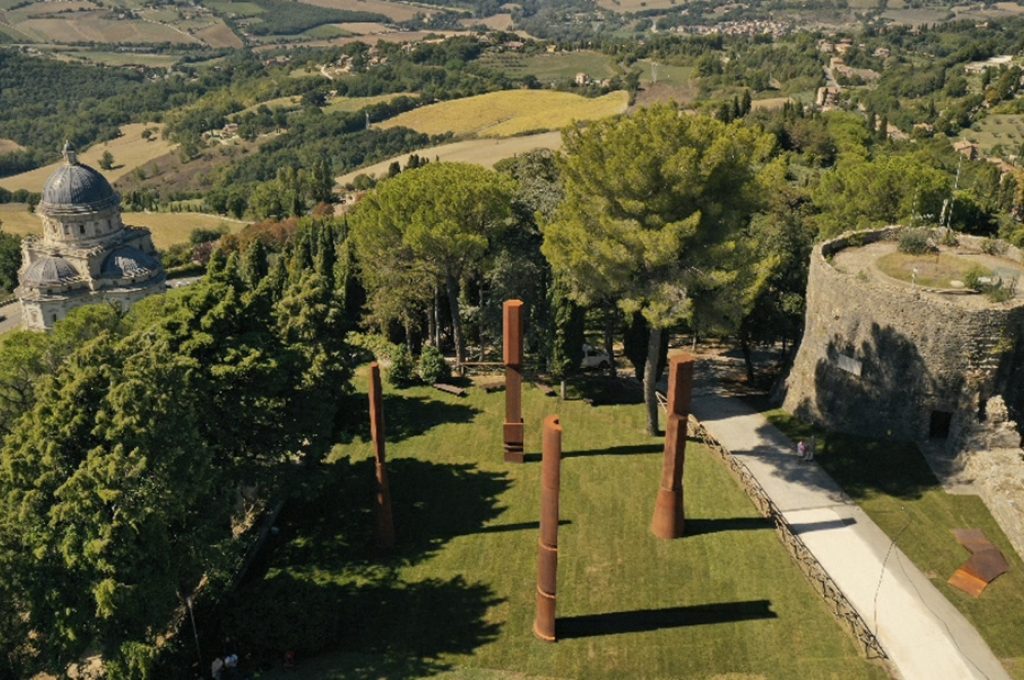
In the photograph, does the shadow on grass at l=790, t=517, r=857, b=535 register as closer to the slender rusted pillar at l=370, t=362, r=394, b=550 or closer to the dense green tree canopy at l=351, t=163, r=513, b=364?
the slender rusted pillar at l=370, t=362, r=394, b=550

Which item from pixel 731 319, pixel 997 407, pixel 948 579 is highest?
pixel 731 319

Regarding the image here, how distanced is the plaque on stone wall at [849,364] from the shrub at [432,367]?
20.8m

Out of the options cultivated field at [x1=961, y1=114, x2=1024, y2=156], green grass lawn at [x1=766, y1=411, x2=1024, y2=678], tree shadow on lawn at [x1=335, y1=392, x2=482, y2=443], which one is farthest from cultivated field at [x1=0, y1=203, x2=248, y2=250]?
cultivated field at [x1=961, y1=114, x2=1024, y2=156]

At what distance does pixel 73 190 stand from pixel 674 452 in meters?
58.6

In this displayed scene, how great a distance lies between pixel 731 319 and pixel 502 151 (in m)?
97.2

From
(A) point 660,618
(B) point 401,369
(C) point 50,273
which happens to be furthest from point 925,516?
(C) point 50,273

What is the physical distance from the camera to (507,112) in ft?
559

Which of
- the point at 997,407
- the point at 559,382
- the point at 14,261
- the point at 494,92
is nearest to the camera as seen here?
the point at 997,407

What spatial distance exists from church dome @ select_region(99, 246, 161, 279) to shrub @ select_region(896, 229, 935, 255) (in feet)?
189

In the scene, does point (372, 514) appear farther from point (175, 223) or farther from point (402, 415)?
point (175, 223)

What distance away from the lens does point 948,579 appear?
2848cm

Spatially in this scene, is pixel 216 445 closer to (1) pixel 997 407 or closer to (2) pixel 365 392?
(2) pixel 365 392

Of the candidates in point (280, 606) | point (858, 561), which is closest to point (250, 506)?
point (280, 606)

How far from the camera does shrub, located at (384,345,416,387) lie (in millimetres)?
45281
